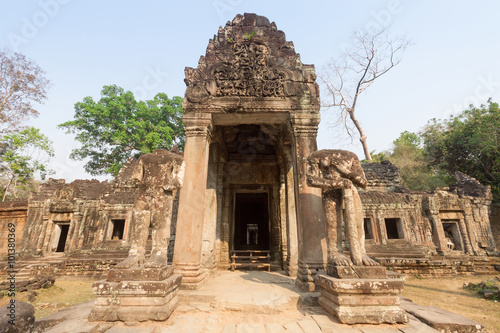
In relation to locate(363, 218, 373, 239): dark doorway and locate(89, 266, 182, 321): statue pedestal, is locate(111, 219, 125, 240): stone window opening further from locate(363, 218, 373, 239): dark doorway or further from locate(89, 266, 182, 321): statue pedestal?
locate(363, 218, 373, 239): dark doorway

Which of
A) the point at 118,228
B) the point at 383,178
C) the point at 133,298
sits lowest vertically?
the point at 133,298

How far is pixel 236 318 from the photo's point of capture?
3.61 m

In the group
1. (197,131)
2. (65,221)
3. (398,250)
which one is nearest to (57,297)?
(65,221)

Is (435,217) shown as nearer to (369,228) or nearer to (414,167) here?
(369,228)

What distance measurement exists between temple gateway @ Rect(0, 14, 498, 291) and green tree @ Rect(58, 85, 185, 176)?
781cm

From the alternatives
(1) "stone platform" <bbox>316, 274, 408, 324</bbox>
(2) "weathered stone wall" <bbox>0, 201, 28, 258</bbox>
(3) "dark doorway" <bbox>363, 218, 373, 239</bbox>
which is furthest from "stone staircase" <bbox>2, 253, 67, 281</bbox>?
(3) "dark doorway" <bbox>363, 218, 373, 239</bbox>

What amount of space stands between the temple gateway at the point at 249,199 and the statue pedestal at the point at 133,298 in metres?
0.71

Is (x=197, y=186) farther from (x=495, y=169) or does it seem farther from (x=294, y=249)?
(x=495, y=169)

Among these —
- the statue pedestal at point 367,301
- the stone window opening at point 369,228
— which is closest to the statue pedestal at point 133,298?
the statue pedestal at point 367,301

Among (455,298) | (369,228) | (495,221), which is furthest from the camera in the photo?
(495,221)

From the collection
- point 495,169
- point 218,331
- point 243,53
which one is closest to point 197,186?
point 218,331

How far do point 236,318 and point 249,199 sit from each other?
9944 millimetres

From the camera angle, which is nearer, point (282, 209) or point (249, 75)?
point (249, 75)

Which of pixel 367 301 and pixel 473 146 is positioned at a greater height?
pixel 473 146
